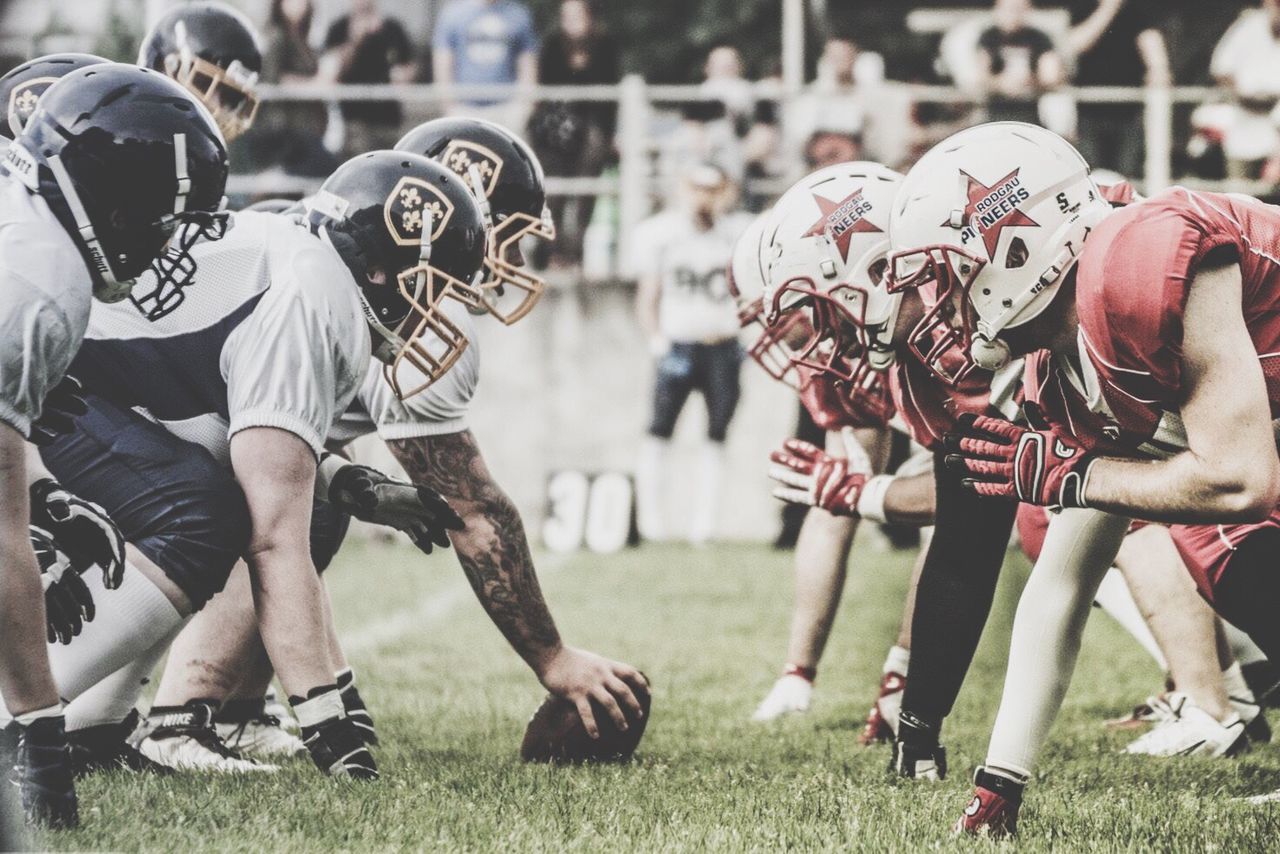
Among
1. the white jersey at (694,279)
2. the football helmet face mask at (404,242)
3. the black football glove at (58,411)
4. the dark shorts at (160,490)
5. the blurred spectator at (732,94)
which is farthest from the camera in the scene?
the blurred spectator at (732,94)

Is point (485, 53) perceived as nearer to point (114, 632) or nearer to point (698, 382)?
point (698, 382)

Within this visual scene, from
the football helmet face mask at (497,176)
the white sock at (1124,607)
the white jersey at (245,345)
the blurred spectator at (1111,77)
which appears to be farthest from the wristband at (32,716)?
the blurred spectator at (1111,77)

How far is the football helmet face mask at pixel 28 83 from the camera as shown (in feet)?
14.3

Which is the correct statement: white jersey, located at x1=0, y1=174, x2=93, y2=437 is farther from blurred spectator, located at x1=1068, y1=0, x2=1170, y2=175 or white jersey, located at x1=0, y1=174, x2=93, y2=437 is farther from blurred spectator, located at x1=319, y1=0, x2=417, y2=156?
blurred spectator, located at x1=1068, y1=0, x2=1170, y2=175

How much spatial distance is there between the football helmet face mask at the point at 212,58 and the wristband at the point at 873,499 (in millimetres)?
2422

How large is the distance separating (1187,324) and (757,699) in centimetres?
303

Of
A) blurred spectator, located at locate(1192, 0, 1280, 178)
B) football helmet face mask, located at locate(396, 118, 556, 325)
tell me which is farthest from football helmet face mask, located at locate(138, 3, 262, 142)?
blurred spectator, located at locate(1192, 0, 1280, 178)

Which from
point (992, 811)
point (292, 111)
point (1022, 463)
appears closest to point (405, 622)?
point (992, 811)

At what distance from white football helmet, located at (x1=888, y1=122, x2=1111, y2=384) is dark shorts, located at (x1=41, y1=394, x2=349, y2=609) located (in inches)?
64.2

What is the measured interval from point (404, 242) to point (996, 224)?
1.44 metres

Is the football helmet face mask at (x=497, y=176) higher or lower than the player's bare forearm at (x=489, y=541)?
higher

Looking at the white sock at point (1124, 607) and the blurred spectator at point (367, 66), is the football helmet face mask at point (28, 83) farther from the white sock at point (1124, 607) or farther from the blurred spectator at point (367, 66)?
the blurred spectator at point (367, 66)

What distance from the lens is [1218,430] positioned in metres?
3.22

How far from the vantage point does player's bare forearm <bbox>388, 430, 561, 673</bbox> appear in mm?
4660
